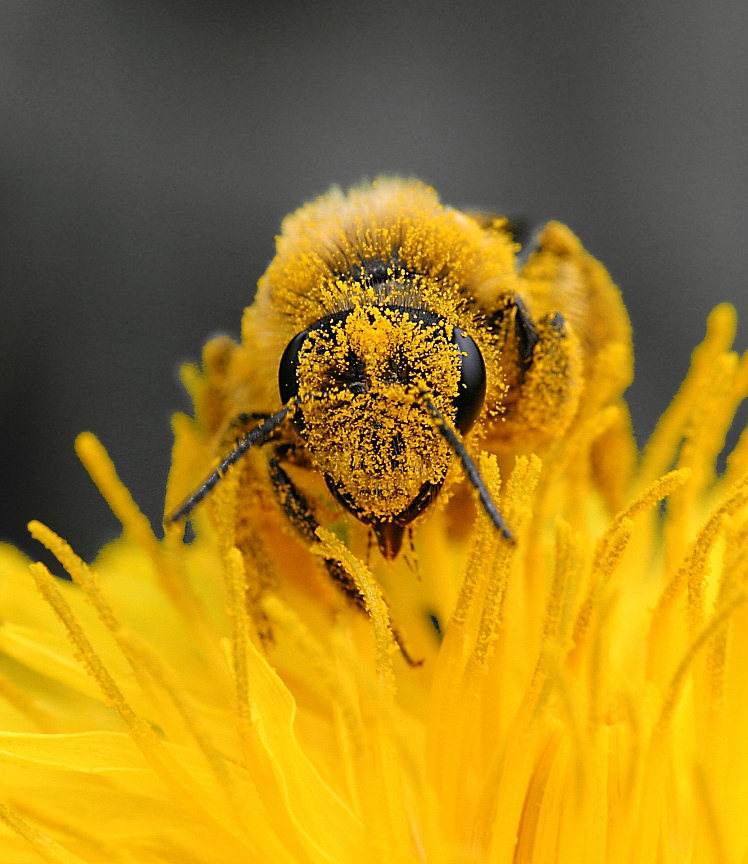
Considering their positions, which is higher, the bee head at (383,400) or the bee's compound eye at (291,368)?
the bee's compound eye at (291,368)

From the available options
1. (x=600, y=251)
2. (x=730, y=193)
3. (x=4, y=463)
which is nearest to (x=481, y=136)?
(x=600, y=251)

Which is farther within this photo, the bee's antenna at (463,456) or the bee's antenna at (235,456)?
the bee's antenna at (235,456)

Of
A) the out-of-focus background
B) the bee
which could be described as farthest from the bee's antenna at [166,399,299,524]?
the out-of-focus background

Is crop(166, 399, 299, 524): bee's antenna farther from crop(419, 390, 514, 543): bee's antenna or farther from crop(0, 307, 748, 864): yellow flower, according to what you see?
crop(419, 390, 514, 543): bee's antenna

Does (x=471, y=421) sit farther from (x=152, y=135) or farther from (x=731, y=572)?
(x=152, y=135)

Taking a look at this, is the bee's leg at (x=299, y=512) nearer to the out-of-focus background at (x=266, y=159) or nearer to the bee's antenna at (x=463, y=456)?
the bee's antenna at (x=463, y=456)

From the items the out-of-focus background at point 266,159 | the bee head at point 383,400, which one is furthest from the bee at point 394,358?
the out-of-focus background at point 266,159

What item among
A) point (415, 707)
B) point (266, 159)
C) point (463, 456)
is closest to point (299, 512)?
point (463, 456)

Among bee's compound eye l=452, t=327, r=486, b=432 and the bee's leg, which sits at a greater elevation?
bee's compound eye l=452, t=327, r=486, b=432

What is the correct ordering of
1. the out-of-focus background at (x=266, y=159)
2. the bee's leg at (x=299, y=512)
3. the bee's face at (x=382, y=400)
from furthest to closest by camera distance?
1. the out-of-focus background at (x=266, y=159)
2. the bee's leg at (x=299, y=512)
3. the bee's face at (x=382, y=400)
